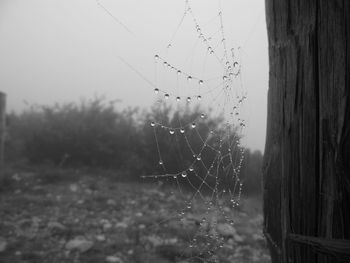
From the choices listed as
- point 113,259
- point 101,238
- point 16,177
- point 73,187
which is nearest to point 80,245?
point 101,238

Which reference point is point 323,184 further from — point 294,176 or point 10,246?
point 10,246

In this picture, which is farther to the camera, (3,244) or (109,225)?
(109,225)

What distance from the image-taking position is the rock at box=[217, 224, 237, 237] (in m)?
3.87

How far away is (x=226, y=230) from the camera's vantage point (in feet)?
12.9

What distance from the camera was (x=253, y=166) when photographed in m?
6.88

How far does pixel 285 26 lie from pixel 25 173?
6146mm

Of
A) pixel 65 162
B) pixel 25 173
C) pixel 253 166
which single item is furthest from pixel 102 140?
pixel 253 166

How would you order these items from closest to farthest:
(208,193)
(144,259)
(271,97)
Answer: (271,97), (144,259), (208,193)

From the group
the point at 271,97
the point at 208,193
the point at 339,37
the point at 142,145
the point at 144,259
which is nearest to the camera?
the point at 339,37

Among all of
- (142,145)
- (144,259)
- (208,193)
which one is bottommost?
(144,259)

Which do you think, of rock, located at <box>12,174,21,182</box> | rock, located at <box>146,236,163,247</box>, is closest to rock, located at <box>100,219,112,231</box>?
rock, located at <box>146,236,163,247</box>

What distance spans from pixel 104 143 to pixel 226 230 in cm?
388

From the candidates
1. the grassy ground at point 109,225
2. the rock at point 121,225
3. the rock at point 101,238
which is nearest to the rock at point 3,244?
the grassy ground at point 109,225

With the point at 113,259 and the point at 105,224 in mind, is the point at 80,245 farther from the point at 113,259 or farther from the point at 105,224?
the point at 105,224
